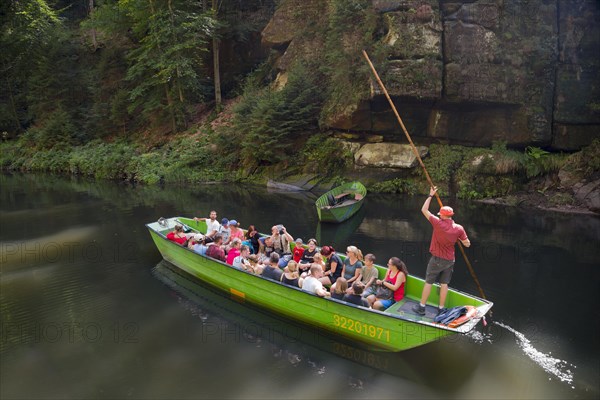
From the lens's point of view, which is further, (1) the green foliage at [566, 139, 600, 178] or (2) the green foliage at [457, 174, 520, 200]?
(2) the green foliage at [457, 174, 520, 200]

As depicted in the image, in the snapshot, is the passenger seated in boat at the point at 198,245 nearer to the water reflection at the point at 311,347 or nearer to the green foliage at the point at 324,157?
the water reflection at the point at 311,347

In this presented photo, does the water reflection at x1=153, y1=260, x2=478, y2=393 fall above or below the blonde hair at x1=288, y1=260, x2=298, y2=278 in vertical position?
below

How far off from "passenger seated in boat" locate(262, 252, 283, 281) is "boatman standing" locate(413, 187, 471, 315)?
2.70 metres

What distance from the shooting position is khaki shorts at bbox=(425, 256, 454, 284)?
7.68 metres

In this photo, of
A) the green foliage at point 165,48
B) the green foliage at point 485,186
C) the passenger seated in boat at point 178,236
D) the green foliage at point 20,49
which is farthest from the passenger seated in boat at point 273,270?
the green foliage at point 20,49

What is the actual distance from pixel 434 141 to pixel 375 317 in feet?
52.0

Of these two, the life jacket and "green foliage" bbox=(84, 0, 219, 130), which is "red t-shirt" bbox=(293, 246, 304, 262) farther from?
"green foliage" bbox=(84, 0, 219, 130)

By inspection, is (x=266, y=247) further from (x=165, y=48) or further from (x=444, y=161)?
(x=165, y=48)

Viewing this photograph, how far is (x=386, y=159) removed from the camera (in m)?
21.5

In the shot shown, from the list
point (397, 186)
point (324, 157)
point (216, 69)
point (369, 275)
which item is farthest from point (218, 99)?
point (369, 275)

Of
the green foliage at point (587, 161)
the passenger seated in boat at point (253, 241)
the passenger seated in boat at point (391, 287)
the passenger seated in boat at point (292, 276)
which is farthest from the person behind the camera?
the green foliage at point (587, 161)

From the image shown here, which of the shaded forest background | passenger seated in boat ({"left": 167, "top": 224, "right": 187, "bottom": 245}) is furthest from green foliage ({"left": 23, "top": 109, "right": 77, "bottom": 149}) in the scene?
passenger seated in boat ({"left": 167, "top": 224, "right": 187, "bottom": 245})

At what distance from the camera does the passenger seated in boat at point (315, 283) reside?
26.0ft

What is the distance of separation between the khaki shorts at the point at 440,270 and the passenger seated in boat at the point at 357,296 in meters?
1.22
